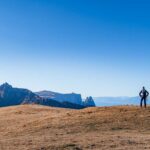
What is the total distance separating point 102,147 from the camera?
2827 cm

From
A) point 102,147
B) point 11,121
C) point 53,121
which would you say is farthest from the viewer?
point 11,121

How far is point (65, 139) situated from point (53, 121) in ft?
34.0

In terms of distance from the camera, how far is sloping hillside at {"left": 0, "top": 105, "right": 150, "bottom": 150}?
95.2 ft

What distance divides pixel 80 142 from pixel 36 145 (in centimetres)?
353

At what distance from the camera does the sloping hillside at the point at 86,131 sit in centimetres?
2901

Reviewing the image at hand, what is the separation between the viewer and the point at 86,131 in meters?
35.7

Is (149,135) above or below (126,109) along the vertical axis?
below

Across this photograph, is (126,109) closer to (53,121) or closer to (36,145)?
(53,121)

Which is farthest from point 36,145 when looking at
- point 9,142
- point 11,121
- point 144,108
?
point 144,108

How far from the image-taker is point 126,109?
47625 mm

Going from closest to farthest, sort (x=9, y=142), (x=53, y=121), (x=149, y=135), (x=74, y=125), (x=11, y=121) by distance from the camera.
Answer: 1. (x=9, y=142)
2. (x=149, y=135)
3. (x=74, y=125)
4. (x=53, y=121)
5. (x=11, y=121)

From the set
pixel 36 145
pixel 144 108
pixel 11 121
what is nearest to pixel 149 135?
pixel 36 145

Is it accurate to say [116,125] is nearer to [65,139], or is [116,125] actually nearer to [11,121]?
[65,139]

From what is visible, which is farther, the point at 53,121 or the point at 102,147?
the point at 53,121
